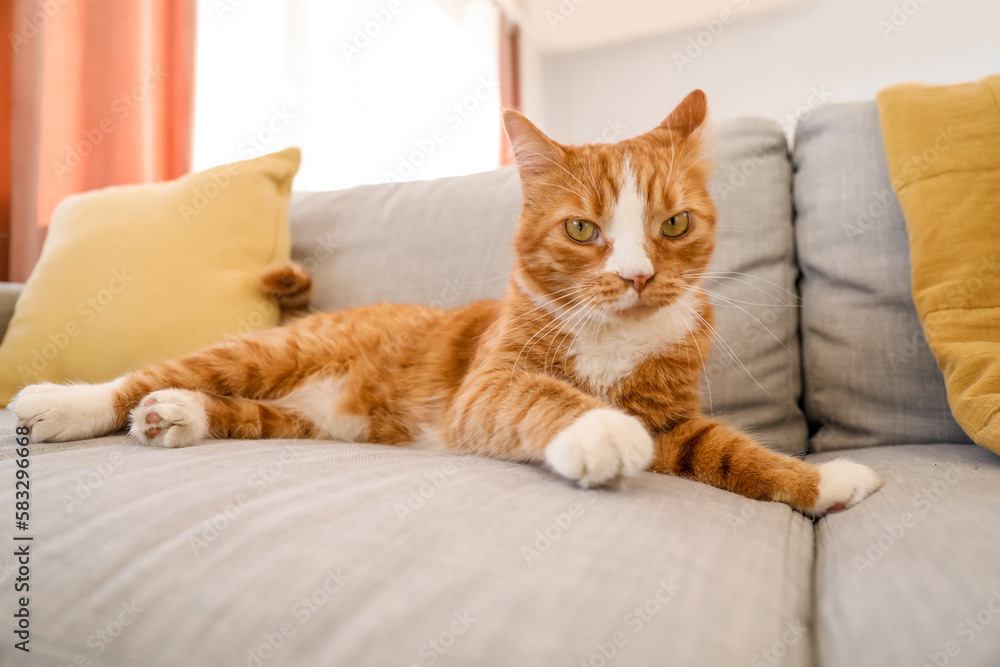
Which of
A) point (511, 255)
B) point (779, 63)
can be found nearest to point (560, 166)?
point (511, 255)

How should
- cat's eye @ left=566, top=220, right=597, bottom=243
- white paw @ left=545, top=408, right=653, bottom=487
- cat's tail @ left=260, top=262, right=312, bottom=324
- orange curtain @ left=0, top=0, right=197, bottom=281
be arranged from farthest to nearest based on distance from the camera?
orange curtain @ left=0, top=0, right=197, bottom=281 → cat's tail @ left=260, top=262, right=312, bottom=324 → cat's eye @ left=566, top=220, right=597, bottom=243 → white paw @ left=545, top=408, right=653, bottom=487

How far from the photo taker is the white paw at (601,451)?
0.85 meters

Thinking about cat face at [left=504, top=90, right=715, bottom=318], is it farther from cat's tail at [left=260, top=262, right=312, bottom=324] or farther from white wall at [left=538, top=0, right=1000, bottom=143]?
white wall at [left=538, top=0, right=1000, bottom=143]

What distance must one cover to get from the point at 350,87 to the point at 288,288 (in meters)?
2.13

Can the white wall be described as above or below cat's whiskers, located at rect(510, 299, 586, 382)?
above

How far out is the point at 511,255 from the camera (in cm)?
182

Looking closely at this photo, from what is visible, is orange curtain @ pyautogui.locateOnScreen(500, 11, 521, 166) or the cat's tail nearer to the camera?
the cat's tail

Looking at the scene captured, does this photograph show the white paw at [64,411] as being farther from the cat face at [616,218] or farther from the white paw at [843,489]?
the white paw at [843,489]

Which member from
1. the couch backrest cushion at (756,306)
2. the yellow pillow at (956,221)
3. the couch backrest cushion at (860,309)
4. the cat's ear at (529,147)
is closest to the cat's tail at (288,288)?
the cat's ear at (529,147)

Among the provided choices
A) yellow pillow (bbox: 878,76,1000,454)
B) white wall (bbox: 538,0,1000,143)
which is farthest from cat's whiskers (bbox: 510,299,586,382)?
white wall (bbox: 538,0,1000,143)

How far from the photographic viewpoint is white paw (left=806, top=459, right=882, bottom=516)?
37.8 inches

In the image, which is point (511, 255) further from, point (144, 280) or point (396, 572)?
point (396, 572)

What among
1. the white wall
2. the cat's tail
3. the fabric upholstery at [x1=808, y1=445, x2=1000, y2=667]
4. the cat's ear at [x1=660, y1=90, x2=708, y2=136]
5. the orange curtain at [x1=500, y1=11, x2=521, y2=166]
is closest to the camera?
the fabric upholstery at [x1=808, y1=445, x2=1000, y2=667]

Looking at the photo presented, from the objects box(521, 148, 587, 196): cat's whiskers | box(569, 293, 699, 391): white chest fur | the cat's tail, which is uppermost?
box(521, 148, 587, 196): cat's whiskers
